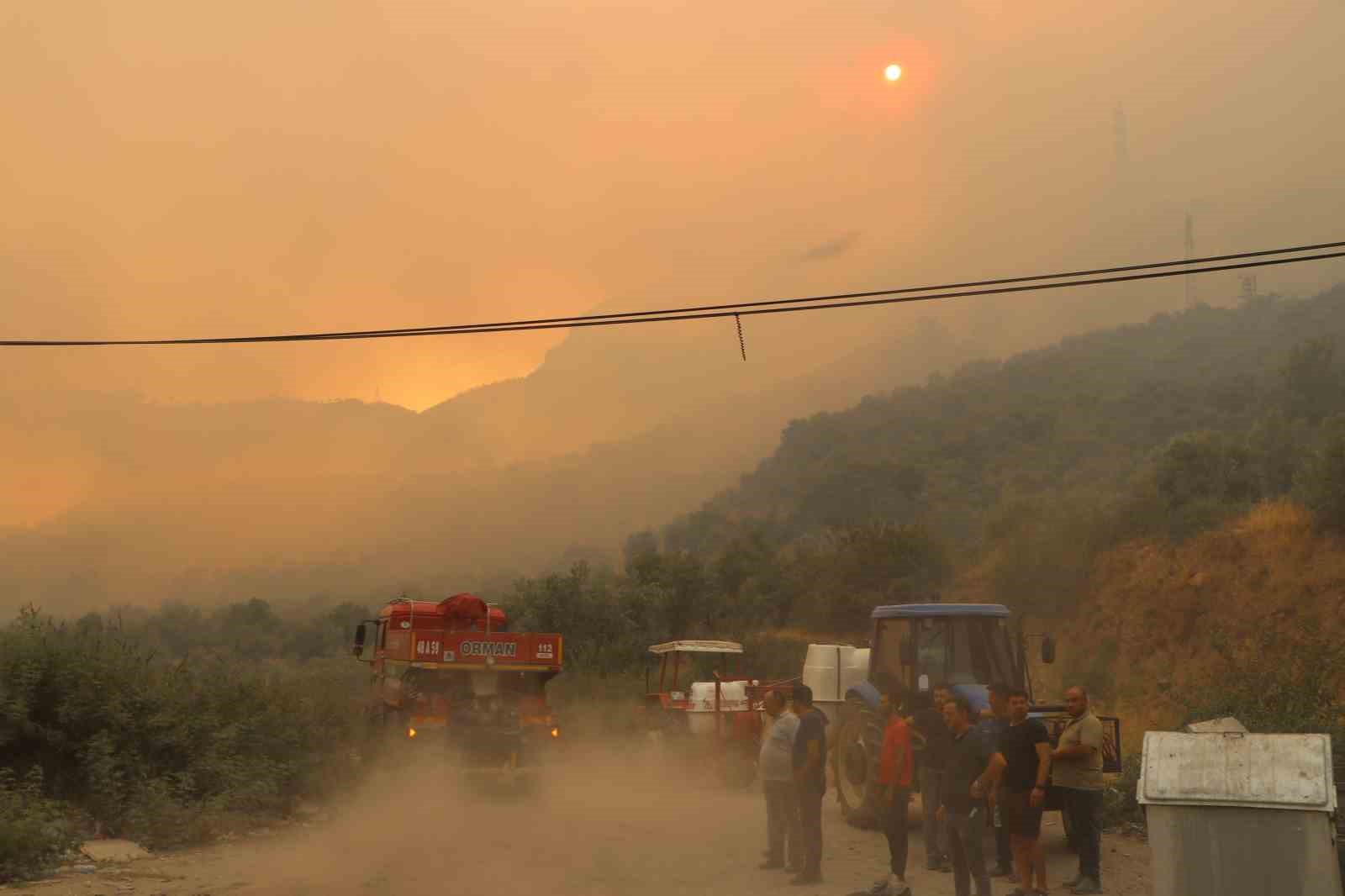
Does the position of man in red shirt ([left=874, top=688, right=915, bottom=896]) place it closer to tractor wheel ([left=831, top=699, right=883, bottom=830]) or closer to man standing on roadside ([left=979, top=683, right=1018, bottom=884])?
man standing on roadside ([left=979, top=683, right=1018, bottom=884])

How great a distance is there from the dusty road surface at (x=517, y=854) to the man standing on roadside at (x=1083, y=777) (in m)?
0.35

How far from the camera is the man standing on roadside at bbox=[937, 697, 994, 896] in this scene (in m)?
10.2

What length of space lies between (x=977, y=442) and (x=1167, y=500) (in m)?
51.3

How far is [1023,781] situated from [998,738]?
0.40m

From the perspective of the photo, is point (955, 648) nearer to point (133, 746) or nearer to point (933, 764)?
point (933, 764)

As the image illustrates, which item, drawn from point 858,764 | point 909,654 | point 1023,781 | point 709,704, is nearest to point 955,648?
point 909,654

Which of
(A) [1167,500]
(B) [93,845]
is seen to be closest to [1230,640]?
(A) [1167,500]

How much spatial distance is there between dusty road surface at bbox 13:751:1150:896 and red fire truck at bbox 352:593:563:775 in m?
0.64

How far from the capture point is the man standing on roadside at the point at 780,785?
12234 millimetres

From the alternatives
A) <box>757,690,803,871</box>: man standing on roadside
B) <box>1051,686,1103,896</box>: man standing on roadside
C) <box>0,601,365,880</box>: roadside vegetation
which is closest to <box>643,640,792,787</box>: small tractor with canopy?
<box>0,601,365,880</box>: roadside vegetation

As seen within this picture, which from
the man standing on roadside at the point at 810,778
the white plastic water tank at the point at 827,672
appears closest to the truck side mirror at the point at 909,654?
the man standing on roadside at the point at 810,778

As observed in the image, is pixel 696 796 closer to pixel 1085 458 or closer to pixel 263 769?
pixel 263 769

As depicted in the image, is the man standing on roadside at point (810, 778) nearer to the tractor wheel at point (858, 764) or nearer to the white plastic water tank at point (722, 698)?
the tractor wheel at point (858, 764)

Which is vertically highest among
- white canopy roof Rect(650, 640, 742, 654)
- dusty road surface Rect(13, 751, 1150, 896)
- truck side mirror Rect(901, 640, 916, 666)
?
truck side mirror Rect(901, 640, 916, 666)
